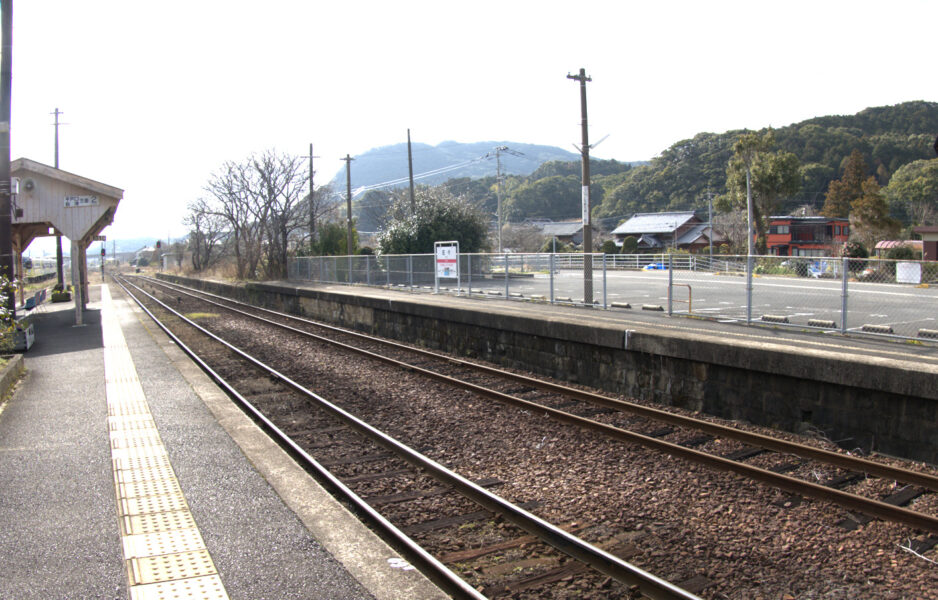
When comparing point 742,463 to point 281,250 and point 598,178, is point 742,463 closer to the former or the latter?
point 281,250

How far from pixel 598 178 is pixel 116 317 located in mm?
91882

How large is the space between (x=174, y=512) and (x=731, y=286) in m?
13.7

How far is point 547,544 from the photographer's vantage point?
4.72 m

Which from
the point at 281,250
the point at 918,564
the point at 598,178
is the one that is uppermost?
the point at 598,178

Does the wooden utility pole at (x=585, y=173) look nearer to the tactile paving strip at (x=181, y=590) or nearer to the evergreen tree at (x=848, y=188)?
the tactile paving strip at (x=181, y=590)

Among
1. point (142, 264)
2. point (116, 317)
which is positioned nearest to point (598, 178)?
point (116, 317)

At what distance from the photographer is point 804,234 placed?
2509 inches

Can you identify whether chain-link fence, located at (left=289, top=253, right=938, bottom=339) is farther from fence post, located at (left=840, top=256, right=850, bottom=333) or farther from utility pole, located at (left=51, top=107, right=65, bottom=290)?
utility pole, located at (left=51, top=107, right=65, bottom=290)

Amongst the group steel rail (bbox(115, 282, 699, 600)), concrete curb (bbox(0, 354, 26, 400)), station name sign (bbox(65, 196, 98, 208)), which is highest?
station name sign (bbox(65, 196, 98, 208))

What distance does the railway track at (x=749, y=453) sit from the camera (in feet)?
17.1

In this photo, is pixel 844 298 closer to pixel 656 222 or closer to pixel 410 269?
pixel 410 269

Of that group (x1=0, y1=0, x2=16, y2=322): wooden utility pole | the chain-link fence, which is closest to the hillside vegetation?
the chain-link fence

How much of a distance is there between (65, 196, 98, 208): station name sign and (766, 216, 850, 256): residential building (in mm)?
56377

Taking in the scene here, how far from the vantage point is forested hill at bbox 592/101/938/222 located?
227ft
